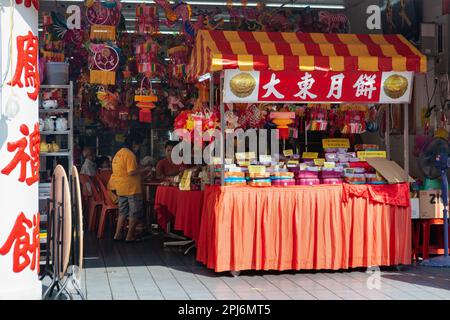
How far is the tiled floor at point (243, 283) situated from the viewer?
6.94m

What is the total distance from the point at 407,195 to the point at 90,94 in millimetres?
8731

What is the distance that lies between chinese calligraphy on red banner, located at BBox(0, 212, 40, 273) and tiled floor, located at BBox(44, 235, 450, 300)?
78 centimetres

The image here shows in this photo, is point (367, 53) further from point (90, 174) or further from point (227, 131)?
point (90, 174)

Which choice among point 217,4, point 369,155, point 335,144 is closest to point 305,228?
point 335,144

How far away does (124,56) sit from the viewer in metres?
12.8

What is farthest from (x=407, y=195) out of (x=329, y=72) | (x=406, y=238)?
(x=329, y=72)

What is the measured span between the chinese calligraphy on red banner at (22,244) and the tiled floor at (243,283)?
785 millimetres

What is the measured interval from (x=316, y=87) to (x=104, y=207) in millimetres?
5304

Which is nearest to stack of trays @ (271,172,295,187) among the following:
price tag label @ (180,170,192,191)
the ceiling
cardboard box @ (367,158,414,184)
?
cardboard box @ (367,158,414,184)

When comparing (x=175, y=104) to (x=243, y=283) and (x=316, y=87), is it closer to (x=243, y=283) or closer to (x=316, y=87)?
(x=316, y=87)

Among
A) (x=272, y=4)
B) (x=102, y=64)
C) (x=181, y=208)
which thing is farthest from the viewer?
(x=272, y=4)

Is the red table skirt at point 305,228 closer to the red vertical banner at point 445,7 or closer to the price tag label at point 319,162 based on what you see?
the price tag label at point 319,162

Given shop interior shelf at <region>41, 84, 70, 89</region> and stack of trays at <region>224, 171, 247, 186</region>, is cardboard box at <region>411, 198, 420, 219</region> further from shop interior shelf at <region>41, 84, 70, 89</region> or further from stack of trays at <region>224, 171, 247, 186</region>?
shop interior shelf at <region>41, 84, 70, 89</region>

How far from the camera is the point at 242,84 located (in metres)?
7.85
